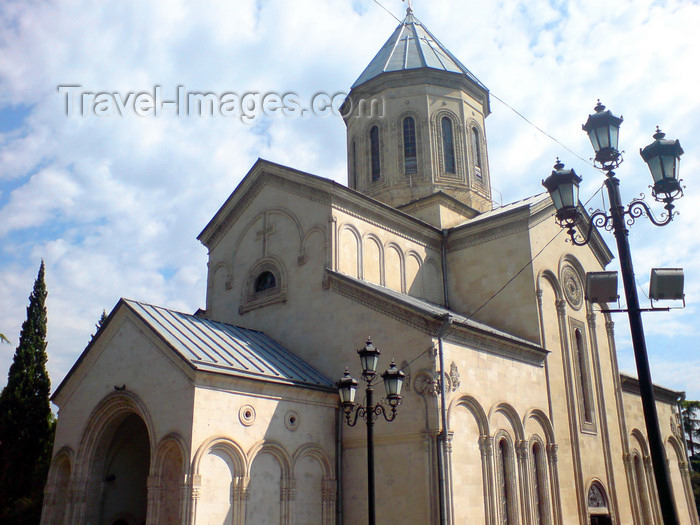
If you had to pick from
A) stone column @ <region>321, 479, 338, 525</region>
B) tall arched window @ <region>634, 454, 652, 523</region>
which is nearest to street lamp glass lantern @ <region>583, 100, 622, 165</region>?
stone column @ <region>321, 479, 338, 525</region>

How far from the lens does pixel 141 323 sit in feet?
42.6

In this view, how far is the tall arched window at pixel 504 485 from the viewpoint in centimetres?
1319

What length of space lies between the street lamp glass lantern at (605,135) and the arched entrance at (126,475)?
11.3 meters

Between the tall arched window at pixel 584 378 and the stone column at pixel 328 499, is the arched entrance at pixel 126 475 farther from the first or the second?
the tall arched window at pixel 584 378

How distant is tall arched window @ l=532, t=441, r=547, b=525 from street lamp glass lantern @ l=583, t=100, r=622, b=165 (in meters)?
9.61

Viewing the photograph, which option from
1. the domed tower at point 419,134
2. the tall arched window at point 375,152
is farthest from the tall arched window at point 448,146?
the tall arched window at point 375,152

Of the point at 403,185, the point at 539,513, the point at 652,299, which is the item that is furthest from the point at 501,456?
the point at 403,185

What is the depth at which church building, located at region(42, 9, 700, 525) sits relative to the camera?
11.9 metres

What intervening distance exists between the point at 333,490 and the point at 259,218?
7946mm

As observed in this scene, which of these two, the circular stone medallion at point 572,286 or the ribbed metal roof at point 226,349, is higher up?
the circular stone medallion at point 572,286

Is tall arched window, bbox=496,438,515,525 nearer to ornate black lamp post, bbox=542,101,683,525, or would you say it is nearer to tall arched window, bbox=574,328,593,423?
tall arched window, bbox=574,328,593,423

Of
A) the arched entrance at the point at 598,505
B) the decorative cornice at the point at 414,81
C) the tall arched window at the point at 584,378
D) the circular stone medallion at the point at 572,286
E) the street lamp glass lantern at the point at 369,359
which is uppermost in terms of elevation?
the decorative cornice at the point at 414,81

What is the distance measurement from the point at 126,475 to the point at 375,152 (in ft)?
42.7

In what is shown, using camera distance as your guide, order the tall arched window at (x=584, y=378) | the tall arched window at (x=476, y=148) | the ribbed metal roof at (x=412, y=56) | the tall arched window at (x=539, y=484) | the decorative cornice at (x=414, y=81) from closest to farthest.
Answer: the tall arched window at (x=539, y=484) < the tall arched window at (x=584, y=378) < the decorative cornice at (x=414, y=81) < the tall arched window at (x=476, y=148) < the ribbed metal roof at (x=412, y=56)
